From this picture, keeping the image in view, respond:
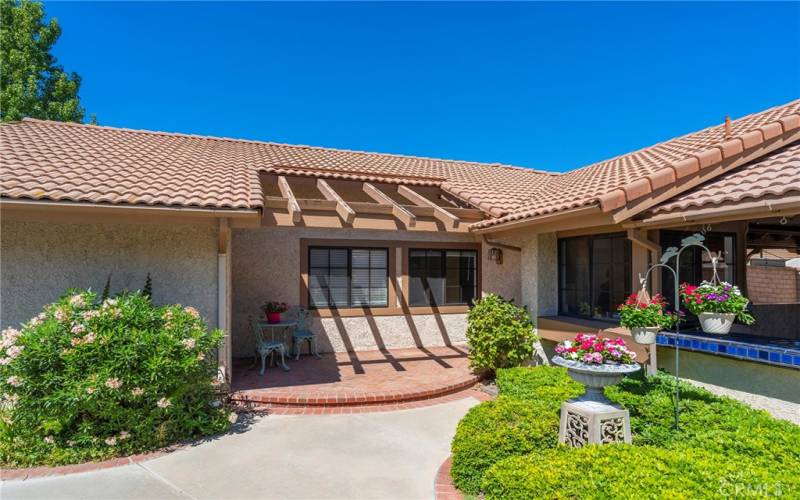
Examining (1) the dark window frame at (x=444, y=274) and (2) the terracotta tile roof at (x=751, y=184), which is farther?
(1) the dark window frame at (x=444, y=274)

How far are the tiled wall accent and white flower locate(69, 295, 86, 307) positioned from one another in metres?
8.97

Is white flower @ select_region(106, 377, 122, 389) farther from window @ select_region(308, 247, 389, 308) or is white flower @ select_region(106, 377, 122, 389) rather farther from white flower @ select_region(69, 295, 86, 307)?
window @ select_region(308, 247, 389, 308)

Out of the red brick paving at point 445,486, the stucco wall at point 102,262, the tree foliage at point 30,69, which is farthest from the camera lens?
the tree foliage at point 30,69

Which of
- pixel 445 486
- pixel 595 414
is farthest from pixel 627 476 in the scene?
pixel 445 486

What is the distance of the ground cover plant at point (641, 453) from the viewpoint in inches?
154

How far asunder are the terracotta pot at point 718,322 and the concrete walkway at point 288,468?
4576 mm

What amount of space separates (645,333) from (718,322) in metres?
1.55

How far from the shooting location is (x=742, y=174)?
7.90m

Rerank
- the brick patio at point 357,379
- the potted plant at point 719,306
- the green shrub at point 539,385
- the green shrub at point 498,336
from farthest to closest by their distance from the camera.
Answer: the green shrub at point 498,336
the brick patio at point 357,379
the green shrub at point 539,385
the potted plant at point 719,306

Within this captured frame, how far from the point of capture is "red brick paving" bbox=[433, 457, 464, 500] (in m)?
5.07

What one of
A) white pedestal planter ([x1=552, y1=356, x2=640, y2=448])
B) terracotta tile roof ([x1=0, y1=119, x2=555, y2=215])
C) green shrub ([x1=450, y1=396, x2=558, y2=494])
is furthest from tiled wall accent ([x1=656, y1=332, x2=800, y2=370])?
terracotta tile roof ([x1=0, y1=119, x2=555, y2=215])

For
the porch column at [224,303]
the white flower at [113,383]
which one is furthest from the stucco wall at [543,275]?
the white flower at [113,383]

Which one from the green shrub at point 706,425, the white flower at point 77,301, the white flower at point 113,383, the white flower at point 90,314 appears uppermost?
the white flower at point 77,301

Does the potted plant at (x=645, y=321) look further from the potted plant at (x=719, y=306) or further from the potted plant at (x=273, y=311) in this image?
the potted plant at (x=273, y=311)
